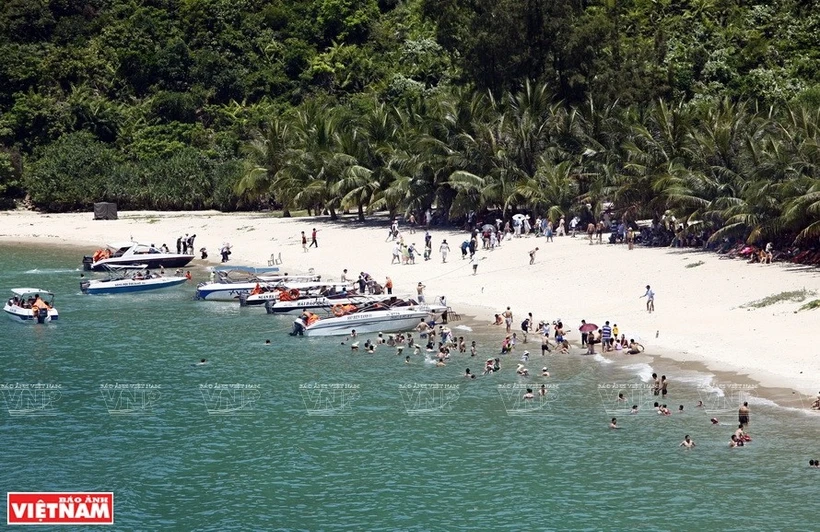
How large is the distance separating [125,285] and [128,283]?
223 mm

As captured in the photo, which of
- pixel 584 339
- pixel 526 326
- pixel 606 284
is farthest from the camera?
pixel 606 284

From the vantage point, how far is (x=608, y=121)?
7438 centimetres

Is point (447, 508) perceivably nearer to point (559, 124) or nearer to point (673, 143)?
point (673, 143)

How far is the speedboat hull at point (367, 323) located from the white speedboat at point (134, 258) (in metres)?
24.7

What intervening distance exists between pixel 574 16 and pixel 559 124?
11686mm

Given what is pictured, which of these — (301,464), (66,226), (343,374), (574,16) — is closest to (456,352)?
(343,374)

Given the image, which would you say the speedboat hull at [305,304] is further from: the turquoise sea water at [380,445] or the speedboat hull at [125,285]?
the speedboat hull at [125,285]

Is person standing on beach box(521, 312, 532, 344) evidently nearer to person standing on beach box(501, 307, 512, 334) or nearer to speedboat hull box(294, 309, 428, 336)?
person standing on beach box(501, 307, 512, 334)

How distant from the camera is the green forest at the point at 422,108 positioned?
220ft

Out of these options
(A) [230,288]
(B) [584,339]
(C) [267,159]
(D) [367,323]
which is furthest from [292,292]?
(C) [267,159]

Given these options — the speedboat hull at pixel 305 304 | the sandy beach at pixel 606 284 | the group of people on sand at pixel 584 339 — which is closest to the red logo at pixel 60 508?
the group of people on sand at pixel 584 339

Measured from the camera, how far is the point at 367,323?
56500 millimetres

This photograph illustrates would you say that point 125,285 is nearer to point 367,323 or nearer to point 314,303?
point 314,303

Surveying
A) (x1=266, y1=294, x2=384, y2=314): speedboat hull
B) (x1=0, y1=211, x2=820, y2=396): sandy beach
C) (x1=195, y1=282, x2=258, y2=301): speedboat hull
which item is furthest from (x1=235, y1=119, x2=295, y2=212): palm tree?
(x1=266, y1=294, x2=384, y2=314): speedboat hull
